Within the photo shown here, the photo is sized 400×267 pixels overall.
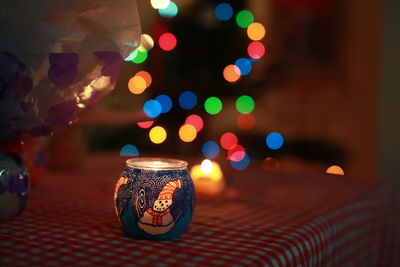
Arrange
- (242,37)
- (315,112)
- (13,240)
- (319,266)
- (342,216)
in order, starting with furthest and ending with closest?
(315,112) < (242,37) < (342,216) < (319,266) < (13,240)

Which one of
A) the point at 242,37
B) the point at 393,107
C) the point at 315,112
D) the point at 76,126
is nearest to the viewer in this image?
the point at 76,126

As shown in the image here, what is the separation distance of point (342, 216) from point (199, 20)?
1.31 m

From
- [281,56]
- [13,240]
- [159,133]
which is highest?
[281,56]

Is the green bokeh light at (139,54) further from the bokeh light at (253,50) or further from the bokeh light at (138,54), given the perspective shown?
the bokeh light at (253,50)

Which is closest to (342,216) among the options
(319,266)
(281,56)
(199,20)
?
(319,266)

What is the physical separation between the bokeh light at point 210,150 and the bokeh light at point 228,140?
5.0 inches

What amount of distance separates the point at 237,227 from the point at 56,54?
0.37 m

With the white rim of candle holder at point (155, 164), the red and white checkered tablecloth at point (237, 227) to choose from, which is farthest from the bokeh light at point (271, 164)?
the white rim of candle holder at point (155, 164)

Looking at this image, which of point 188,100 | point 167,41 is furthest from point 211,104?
point 167,41

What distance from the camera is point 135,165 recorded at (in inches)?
23.5

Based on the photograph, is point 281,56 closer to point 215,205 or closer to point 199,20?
point 199,20

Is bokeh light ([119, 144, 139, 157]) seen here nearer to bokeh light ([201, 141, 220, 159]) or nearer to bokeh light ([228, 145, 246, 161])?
bokeh light ([201, 141, 220, 159])

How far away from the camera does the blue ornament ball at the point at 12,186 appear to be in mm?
621

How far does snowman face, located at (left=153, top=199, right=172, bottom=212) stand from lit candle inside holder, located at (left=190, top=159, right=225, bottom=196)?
0.35 metres
